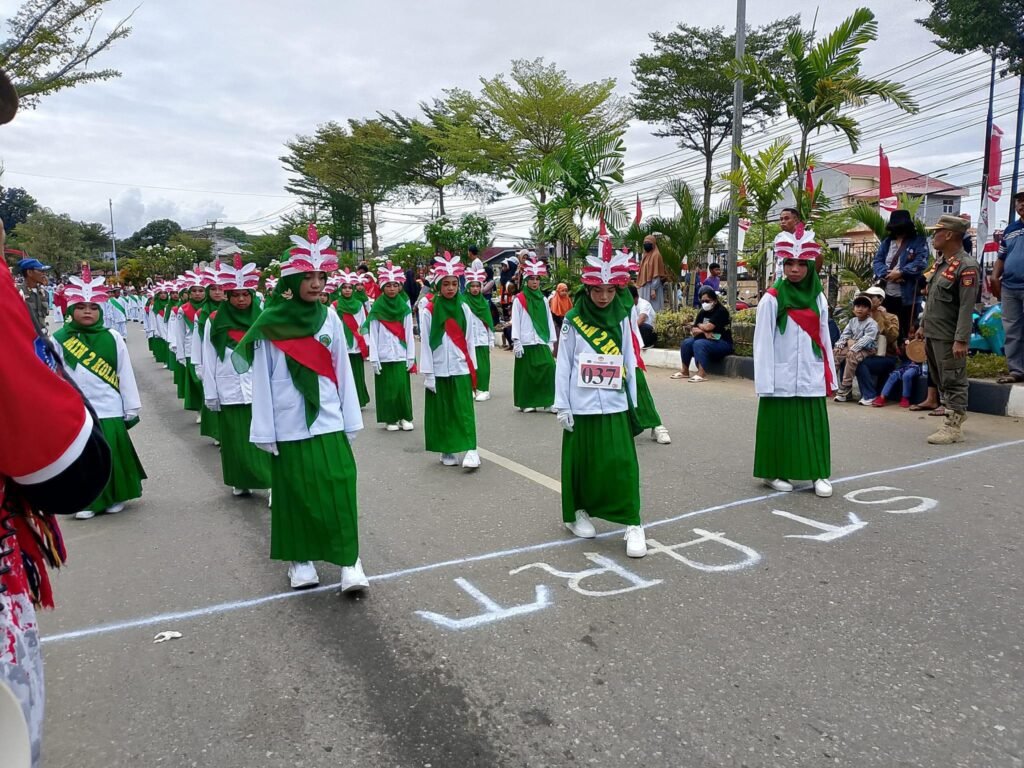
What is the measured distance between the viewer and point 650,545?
14.8 feet

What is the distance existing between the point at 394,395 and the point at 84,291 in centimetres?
365

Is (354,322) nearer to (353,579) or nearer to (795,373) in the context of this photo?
(795,373)

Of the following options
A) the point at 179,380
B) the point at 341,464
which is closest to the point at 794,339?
the point at 341,464

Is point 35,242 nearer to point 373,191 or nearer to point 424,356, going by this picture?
point 373,191

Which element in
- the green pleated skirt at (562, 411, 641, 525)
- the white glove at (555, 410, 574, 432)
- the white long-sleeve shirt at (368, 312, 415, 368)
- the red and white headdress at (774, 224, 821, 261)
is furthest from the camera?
the white long-sleeve shirt at (368, 312, 415, 368)

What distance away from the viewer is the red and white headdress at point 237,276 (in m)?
6.01

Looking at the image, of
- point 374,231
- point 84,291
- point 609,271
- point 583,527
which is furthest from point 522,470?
point 374,231

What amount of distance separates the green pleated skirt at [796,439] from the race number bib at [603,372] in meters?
A: 1.61

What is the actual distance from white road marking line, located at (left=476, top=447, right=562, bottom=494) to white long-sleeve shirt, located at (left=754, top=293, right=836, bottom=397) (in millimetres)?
1731

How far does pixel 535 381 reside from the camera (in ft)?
31.6

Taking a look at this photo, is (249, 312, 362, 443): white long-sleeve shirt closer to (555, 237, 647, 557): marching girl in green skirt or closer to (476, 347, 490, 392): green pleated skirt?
(555, 237, 647, 557): marching girl in green skirt

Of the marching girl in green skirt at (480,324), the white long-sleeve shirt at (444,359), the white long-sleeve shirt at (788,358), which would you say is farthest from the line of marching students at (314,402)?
the marching girl in green skirt at (480,324)

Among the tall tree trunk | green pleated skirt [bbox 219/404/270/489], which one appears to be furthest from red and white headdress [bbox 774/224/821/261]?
the tall tree trunk

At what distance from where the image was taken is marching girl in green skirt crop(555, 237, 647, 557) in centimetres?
455
